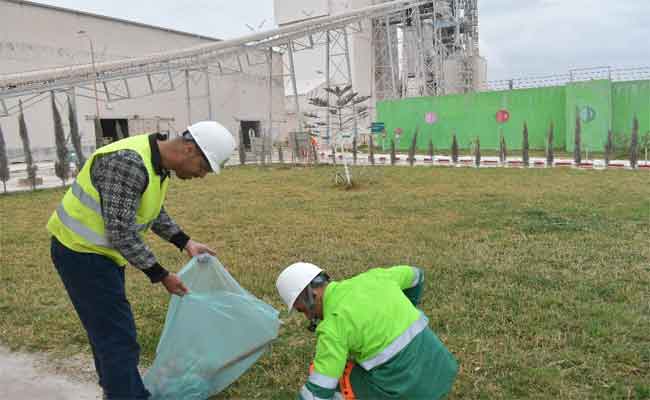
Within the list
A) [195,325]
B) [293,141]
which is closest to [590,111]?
[293,141]

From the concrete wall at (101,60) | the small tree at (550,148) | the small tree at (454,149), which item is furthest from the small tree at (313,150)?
the concrete wall at (101,60)

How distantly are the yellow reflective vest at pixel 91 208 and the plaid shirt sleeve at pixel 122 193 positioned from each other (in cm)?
4

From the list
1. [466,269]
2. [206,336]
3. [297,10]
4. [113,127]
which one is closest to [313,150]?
[113,127]

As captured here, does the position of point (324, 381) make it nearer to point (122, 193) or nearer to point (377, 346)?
point (377, 346)

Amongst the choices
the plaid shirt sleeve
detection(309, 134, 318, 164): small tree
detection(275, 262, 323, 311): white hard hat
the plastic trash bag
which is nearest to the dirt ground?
the plastic trash bag

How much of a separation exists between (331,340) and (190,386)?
113 cm

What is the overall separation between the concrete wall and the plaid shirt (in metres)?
19.8

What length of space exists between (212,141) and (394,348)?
1083mm

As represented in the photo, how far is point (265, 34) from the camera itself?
2323 centimetres

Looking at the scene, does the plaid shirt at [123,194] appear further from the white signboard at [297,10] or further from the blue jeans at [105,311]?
the white signboard at [297,10]

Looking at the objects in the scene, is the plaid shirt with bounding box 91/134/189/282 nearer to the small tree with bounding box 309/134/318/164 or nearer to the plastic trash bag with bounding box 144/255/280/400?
the plastic trash bag with bounding box 144/255/280/400

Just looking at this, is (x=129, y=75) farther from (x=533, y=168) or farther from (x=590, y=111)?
(x=590, y=111)

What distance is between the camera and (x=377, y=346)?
1.96m

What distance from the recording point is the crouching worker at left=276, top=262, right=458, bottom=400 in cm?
187
